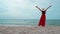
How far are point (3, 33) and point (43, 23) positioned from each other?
6.35 metres

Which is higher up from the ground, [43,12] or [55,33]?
[43,12]

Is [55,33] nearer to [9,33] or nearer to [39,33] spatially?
[39,33]

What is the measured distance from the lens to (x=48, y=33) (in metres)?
8.85

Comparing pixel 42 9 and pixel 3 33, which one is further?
pixel 42 9

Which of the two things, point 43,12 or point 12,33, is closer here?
point 12,33

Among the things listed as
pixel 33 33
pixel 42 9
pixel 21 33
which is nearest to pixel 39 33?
pixel 33 33

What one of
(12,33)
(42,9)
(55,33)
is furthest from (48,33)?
(42,9)

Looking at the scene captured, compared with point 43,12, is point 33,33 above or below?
below

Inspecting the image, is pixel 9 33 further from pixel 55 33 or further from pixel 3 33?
pixel 55 33

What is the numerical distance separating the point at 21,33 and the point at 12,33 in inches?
16.1

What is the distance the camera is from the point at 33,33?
870 centimetres

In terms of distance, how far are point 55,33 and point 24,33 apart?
1.53 metres

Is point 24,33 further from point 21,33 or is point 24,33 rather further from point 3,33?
point 3,33

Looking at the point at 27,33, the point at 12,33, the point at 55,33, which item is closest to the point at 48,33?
the point at 55,33
